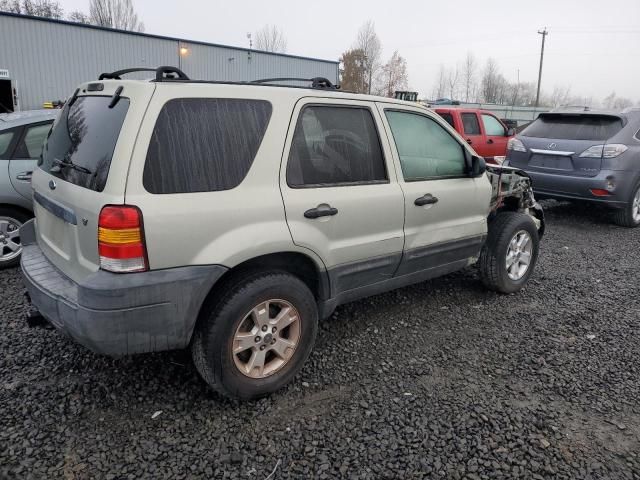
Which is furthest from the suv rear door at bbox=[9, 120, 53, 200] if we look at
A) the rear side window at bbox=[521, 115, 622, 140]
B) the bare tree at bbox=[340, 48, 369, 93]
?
the bare tree at bbox=[340, 48, 369, 93]

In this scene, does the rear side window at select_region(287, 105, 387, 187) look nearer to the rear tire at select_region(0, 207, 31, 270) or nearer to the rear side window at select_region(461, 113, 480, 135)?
the rear tire at select_region(0, 207, 31, 270)

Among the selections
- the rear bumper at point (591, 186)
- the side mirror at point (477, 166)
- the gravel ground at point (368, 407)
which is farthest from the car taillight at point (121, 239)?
the rear bumper at point (591, 186)

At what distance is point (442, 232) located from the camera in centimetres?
364

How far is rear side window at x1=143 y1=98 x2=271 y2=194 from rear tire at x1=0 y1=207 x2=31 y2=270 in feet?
10.8

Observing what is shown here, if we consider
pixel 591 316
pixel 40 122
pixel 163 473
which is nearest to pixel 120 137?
pixel 163 473

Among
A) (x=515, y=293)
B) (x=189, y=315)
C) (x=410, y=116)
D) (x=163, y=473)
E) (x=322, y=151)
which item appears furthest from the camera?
(x=515, y=293)

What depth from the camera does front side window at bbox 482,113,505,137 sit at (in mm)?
10727

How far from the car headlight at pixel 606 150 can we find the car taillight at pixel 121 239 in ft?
22.0

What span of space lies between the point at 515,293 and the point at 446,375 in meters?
1.81

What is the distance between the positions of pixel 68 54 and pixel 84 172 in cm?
1729

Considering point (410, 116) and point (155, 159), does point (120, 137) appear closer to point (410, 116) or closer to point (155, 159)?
point (155, 159)

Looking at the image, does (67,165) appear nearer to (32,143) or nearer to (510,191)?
(32,143)

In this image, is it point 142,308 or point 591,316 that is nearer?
point 142,308

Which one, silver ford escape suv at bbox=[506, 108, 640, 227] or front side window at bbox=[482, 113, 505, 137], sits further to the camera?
front side window at bbox=[482, 113, 505, 137]
